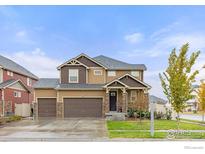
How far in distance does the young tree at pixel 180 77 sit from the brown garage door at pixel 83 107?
16236 millimetres

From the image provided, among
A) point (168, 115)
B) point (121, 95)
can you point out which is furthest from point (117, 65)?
point (168, 115)

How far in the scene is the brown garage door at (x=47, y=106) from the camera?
32094 millimetres

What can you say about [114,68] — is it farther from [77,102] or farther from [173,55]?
[173,55]

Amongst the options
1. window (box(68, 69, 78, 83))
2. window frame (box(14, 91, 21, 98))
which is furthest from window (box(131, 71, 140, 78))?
window frame (box(14, 91, 21, 98))

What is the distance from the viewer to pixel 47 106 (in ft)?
105

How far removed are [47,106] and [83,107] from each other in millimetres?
4038

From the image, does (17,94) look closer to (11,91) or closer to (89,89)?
(11,91)

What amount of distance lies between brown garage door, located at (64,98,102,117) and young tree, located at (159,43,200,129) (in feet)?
53.3
